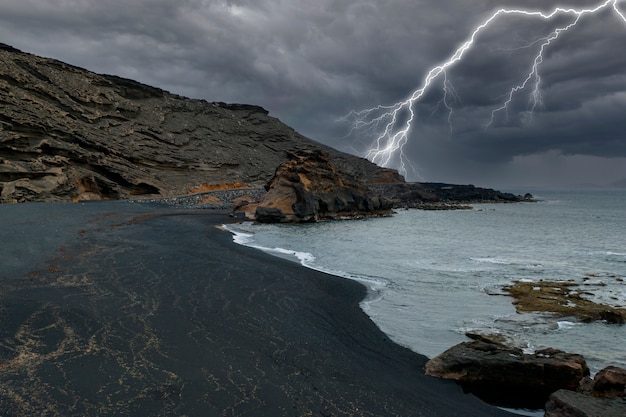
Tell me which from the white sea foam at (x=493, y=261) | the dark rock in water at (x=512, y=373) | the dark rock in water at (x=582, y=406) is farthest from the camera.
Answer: the white sea foam at (x=493, y=261)

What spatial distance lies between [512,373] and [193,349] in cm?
665

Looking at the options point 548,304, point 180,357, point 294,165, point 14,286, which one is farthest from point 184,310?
point 294,165

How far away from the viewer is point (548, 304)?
13727mm

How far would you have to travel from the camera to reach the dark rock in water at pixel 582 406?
224 inches

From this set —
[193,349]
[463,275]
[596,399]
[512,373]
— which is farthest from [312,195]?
[596,399]

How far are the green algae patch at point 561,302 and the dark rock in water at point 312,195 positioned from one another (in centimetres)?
2962

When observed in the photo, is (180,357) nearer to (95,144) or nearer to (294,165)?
(294,165)

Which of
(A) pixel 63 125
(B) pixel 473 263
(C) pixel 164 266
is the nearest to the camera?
(C) pixel 164 266

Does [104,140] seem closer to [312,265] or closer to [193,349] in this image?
[312,265]

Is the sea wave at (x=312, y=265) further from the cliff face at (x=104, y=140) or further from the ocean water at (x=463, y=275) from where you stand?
the cliff face at (x=104, y=140)

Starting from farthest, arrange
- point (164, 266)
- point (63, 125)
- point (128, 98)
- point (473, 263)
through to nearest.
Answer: point (128, 98) → point (63, 125) → point (473, 263) → point (164, 266)

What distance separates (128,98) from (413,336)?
93719 millimetres

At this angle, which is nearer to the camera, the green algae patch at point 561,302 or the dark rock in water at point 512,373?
the dark rock in water at point 512,373

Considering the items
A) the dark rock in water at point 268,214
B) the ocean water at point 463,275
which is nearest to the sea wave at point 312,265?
the ocean water at point 463,275
